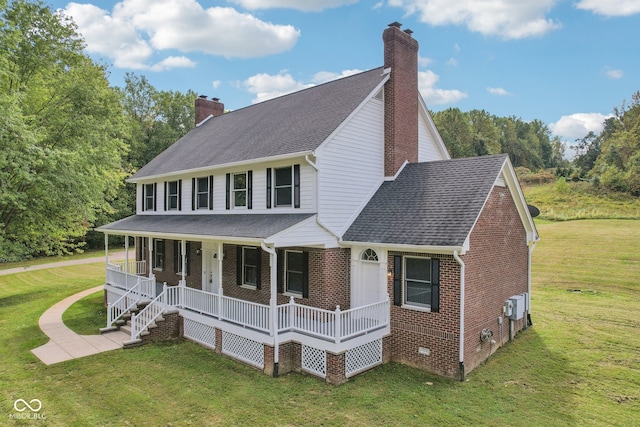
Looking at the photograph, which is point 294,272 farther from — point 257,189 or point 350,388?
point 350,388

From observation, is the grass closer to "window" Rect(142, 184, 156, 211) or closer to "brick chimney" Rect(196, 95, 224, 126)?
"brick chimney" Rect(196, 95, 224, 126)

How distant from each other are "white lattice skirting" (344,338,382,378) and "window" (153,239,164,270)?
12.1 meters

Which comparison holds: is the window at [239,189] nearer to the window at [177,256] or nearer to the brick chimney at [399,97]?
the window at [177,256]

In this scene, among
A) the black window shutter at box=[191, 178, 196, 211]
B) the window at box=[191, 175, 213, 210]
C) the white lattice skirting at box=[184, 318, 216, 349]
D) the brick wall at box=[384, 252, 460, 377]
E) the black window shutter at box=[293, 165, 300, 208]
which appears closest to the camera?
the brick wall at box=[384, 252, 460, 377]

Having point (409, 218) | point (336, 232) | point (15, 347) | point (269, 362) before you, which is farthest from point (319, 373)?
point (15, 347)

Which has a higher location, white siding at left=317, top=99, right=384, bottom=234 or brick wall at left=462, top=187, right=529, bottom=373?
white siding at left=317, top=99, right=384, bottom=234

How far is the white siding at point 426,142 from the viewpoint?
15.9 meters

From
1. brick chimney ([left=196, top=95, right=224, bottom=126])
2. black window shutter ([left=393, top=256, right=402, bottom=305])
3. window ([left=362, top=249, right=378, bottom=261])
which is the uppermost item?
brick chimney ([left=196, top=95, right=224, bottom=126])

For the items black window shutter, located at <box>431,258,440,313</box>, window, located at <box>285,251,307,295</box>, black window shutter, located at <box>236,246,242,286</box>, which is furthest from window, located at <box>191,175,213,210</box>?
black window shutter, located at <box>431,258,440,313</box>

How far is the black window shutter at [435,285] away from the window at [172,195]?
39.1ft

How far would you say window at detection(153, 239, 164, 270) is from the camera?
18859 mm

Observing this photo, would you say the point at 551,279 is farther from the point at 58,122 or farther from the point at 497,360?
the point at 58,122

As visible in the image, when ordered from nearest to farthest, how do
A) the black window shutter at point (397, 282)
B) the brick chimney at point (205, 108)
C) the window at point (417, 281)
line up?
the window at point (417, 281) → the black window shutter at point (397, 282) → the brick chimney at point (205, 108)

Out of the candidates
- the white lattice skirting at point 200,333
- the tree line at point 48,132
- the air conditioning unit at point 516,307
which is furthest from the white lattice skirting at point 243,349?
the tree line at point 48,132
